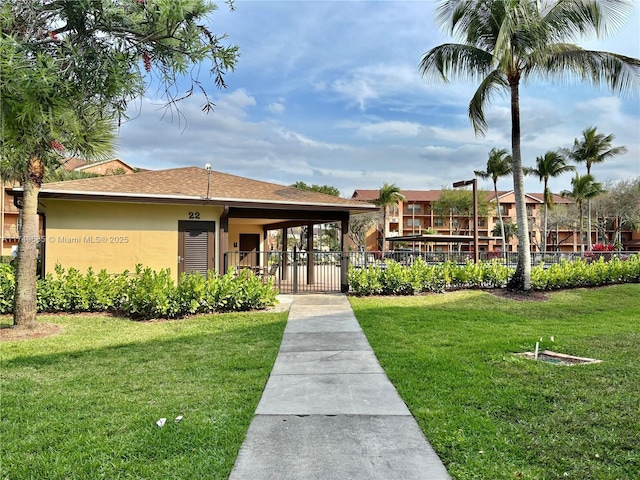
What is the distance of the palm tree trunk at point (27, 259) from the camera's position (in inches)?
315

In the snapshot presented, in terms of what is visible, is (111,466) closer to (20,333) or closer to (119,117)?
(119,117)

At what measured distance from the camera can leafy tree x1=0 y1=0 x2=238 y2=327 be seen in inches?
81.0

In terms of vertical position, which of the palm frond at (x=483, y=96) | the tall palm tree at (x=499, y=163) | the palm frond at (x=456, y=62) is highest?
the tall palm tree at (x=499, y=163)

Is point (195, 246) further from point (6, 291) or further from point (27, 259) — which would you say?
point (27, 259)

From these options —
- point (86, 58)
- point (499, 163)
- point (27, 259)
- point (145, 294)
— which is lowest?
point (145, 294)

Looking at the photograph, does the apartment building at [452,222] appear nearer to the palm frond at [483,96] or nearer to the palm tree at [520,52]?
the palm frond at [483,96]

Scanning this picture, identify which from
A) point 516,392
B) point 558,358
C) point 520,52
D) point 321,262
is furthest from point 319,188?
point 516,392

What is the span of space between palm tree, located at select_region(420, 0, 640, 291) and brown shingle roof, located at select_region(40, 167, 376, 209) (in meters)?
5.08

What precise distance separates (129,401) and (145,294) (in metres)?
5.17

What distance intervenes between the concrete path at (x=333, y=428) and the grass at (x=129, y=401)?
186 mm

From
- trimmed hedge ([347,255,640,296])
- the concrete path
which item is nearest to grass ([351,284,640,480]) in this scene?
the concrete path

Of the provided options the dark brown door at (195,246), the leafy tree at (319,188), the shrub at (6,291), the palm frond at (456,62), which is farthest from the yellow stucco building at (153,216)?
the leafy tree at (319,188)

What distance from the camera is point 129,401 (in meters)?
4.32

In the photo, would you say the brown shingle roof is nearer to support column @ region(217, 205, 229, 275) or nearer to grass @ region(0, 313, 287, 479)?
support column @ region(217, 205, 229, 275)
